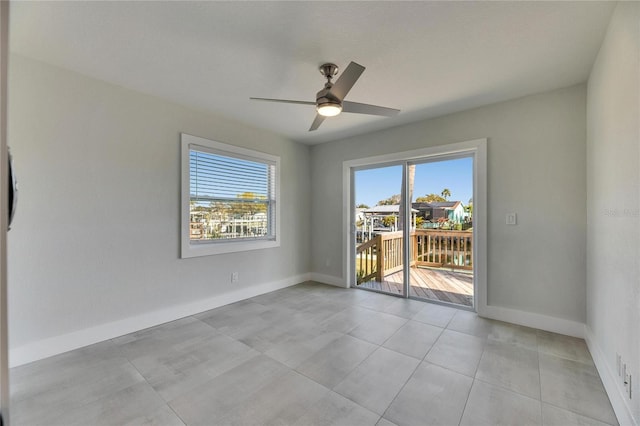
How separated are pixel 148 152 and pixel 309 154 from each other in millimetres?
2623

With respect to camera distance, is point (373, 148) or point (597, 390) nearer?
point (597, 390)

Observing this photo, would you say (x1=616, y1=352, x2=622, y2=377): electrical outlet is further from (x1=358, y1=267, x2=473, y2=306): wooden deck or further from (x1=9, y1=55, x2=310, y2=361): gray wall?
(x1=9, y1=55, x2=310, y2=361): gray wall

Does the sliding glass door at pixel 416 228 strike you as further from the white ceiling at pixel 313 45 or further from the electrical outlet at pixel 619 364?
the electrical outlet at pixel 619 364

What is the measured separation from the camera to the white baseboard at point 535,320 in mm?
2670

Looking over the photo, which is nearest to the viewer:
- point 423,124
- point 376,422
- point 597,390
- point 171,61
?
point 376,422

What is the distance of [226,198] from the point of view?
3697mm

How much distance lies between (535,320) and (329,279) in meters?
2.75

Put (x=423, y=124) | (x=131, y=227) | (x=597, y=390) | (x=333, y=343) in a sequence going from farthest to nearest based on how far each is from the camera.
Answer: (x=423, y=124), (x=131, y=227), (x=333, y=343), (x=597, y=390)

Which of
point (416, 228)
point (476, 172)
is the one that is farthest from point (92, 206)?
point (476, 172)

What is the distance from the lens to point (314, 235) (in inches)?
192

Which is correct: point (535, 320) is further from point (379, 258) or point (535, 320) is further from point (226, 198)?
point (226, 198)

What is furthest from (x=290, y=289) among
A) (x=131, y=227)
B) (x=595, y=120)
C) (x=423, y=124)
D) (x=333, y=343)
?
(x=595, y=120)

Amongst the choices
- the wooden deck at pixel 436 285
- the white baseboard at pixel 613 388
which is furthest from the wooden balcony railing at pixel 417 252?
the white baseboard at pixel 613 388

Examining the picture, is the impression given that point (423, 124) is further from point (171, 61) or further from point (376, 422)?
point (376, 422)
